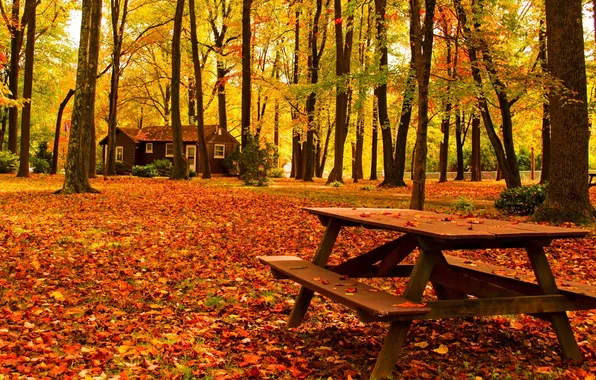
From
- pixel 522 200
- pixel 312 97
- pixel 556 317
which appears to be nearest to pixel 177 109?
pixel 312 97

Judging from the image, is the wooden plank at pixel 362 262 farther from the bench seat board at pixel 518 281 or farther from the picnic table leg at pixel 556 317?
the picnic table leg at pixel 556 317

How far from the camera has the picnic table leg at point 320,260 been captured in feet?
15.4

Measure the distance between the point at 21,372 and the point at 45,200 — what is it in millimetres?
11426

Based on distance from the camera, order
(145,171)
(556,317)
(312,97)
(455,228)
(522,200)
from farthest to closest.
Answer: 1. (145,171)
2. (312,97)
3. (522,200)
4. (556,317)
5. (455,228)

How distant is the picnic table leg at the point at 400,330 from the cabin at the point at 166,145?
36.4 metres

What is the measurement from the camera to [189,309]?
208 inches

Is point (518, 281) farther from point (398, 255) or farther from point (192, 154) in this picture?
point (192, 154)

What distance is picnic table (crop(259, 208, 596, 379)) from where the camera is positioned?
3.54m

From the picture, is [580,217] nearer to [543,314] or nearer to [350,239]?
[350,239]

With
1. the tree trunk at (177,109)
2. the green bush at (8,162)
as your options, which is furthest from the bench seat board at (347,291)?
the green bush at (8,162)

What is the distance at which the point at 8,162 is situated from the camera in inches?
1141

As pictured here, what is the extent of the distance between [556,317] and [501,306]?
0.54 metres

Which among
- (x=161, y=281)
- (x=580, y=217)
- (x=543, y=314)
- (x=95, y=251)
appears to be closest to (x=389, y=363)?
(x=543, y=314)

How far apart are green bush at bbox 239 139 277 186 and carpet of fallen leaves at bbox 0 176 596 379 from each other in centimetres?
1313
